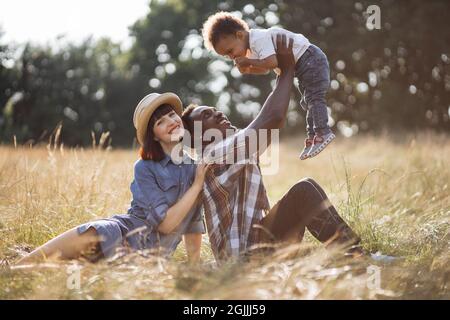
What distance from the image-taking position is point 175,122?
3311 millimetres

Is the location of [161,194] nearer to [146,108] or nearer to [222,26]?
[146,108]

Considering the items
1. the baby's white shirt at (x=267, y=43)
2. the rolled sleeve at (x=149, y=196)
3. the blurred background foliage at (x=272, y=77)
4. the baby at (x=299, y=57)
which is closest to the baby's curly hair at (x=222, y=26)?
→ the baby at (x=299, y=57)

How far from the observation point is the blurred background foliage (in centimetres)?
1753

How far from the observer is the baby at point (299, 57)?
373cm

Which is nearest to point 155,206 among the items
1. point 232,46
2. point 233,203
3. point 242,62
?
point 233,203

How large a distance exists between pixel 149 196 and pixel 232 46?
139 centimetres

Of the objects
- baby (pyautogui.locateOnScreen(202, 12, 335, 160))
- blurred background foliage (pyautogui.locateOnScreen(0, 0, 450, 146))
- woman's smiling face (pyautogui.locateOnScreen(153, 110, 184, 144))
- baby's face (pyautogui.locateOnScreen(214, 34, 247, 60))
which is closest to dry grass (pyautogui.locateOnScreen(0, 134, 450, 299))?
baby (pyautogui.locateOnScreen(202, 12, 335, 160))

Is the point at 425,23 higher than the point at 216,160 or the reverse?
higher

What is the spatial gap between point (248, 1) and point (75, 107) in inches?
322

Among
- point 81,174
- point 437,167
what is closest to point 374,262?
point 81,174

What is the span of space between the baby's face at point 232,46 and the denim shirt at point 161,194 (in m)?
1.04

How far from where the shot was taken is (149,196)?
10.4ft
